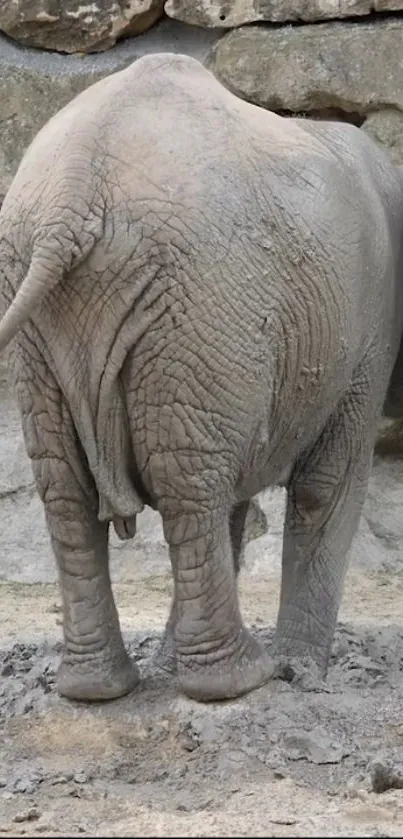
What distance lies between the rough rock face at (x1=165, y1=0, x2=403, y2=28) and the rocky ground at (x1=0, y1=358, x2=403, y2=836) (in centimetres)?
263

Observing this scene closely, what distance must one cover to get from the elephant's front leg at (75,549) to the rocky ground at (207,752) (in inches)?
3.1

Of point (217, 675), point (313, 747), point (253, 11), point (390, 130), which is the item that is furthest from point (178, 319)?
point (253, 11)

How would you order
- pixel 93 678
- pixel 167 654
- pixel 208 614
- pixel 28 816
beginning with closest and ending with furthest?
1. pixel 28 816
2. pixel 208 614
3. pixel 93 678
4. pixel 167 654

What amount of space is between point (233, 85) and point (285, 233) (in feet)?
9.85

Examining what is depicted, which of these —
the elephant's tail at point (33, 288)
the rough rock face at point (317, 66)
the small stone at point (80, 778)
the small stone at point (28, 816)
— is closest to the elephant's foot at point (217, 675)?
the small stone at point (80, 778)

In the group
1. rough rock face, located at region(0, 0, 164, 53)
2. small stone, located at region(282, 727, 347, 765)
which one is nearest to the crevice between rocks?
rough rock face, located at region(0, 0, 164, 53)

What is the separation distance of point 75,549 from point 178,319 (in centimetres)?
64

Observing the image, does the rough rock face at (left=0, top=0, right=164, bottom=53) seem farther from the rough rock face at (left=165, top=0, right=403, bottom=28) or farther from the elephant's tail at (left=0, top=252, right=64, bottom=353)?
the elephant's tail at (left=0, top=252, right=64, bottom=353)

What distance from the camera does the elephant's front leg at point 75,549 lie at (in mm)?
3119

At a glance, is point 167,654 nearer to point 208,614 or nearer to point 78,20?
point 208,614

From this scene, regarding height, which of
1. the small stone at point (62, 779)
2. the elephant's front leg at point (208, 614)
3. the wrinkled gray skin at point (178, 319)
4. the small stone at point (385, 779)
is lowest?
the small stone at point (62, 779)

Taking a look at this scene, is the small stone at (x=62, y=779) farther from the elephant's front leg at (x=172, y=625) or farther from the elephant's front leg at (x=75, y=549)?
the elephant's front leg at (x=172, y=625)

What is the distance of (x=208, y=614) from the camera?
10.6ft

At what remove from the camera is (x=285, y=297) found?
310 centimetres
